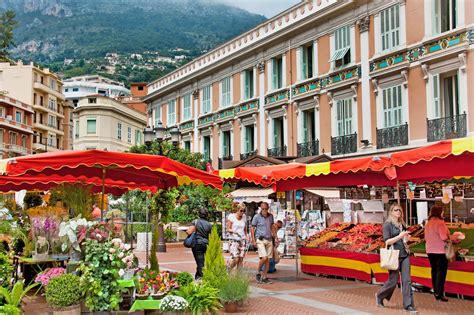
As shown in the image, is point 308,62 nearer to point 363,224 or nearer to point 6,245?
point 363,224

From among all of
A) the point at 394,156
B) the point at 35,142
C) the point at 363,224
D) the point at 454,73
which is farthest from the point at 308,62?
the point at 35,142

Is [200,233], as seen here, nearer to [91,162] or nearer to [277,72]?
[91,162]

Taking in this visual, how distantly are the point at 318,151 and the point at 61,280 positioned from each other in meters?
19.8

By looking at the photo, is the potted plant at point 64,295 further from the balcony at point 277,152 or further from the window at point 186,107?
the window at point 186,107

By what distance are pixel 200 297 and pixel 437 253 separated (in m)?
4.86

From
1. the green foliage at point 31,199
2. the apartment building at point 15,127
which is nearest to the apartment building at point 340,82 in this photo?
the green foliage at point 31,199

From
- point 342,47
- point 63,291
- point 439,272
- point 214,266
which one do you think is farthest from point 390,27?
point 63,291

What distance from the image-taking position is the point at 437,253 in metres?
10.8

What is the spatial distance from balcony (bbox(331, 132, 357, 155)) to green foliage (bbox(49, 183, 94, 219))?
16.2 meters

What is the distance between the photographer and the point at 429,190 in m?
18.2

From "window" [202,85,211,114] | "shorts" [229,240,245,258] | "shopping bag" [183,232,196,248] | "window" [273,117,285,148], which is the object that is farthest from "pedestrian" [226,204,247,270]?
"window" [202,85,211,114]

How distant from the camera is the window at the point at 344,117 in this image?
25.3m

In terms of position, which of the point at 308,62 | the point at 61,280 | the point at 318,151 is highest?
the point at 308,62

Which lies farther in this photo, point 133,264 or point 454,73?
point 454,73
